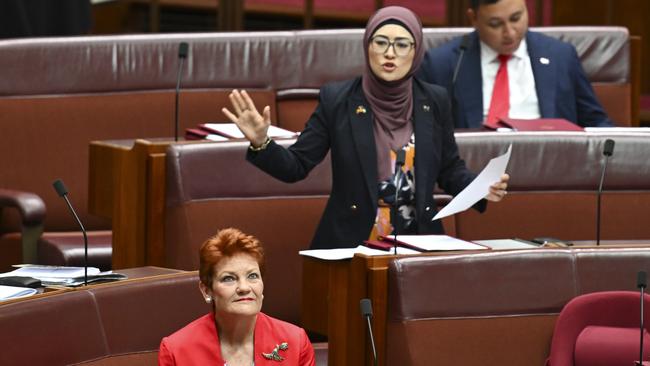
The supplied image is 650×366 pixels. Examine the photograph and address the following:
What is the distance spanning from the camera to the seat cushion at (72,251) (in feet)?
7.34

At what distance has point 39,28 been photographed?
291 cm

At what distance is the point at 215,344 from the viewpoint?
147 cm

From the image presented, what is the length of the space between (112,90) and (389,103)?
67cm

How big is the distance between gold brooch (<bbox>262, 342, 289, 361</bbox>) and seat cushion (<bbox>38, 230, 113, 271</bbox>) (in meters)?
0.81

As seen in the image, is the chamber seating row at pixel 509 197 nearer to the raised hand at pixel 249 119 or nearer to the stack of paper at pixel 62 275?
the raised hand at pixel 249 119

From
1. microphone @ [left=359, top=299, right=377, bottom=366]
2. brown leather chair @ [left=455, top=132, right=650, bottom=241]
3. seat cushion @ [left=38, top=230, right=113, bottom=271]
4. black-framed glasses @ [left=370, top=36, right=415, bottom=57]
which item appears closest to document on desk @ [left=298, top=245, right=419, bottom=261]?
microphone @ [left=359, top=299, right=377, bottom=366]

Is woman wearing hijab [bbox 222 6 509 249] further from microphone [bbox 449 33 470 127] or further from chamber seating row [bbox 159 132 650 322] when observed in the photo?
microphone [bbox 449 33 470 127]

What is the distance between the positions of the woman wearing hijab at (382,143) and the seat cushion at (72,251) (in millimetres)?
444

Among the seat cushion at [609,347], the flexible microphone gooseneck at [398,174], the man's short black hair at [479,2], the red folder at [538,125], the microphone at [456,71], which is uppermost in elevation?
the man's short black hair at [479,2]

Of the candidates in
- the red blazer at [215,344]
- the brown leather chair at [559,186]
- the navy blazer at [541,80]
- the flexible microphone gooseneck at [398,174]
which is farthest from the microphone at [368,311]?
the navy blazer at [541,80]

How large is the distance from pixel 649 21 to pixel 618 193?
151 centimetres

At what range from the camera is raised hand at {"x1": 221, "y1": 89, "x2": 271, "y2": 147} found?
5.95ft

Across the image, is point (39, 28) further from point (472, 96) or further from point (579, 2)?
point (579, 2)

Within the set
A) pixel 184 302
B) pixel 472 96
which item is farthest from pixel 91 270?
pixel 472 96
